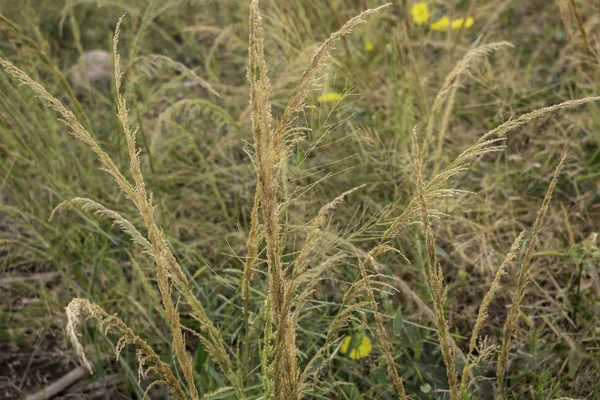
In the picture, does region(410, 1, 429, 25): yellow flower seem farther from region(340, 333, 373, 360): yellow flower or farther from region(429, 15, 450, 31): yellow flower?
region(340, 333, 373, 360): yellow flower

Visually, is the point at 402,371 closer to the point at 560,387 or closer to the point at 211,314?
the point at 560,387

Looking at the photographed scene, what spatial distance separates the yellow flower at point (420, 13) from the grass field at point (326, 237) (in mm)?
16

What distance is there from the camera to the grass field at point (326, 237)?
1.43 metres

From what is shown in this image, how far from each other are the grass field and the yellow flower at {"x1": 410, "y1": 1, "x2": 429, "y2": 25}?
0.02 meters

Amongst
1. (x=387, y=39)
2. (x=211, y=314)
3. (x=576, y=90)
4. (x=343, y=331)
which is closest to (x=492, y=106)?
→ (x=576, y=90)

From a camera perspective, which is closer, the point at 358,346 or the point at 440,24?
the point at 358,346

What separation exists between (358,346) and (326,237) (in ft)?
0.95

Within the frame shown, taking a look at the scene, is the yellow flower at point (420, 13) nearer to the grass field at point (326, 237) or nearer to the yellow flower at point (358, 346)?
the grass field at point (326, 237)

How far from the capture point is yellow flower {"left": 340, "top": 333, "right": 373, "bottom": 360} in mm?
1526

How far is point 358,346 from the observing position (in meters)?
1.51

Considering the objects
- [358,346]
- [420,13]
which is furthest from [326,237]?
[420,13]

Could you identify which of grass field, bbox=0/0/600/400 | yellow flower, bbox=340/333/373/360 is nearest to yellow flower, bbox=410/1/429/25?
grass field, bbox=0/0/600/400

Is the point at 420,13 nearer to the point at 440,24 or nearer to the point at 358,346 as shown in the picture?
the point at 440,24

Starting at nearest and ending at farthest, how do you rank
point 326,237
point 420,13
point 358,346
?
point 358,346 → point 326,237 → point 420,13
